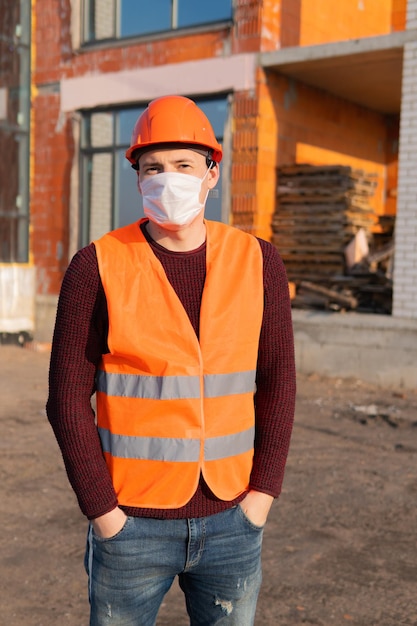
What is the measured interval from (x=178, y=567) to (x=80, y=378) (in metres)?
0.59

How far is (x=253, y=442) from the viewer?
230 cm

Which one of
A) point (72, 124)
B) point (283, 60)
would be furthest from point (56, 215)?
point (283, 60)

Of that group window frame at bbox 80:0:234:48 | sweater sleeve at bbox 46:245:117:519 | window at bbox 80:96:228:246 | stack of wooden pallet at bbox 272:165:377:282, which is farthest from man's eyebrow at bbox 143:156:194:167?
window at bbox 80:96:228:246

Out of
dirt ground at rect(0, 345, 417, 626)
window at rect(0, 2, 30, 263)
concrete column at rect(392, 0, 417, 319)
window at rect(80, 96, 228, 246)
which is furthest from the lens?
window at rect(0, 2, 30, 263)

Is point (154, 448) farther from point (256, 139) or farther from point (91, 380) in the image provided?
point (256, 139)

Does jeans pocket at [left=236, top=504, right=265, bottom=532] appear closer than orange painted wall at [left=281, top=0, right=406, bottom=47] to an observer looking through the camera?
Yes

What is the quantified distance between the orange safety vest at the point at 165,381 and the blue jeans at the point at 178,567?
8 cm

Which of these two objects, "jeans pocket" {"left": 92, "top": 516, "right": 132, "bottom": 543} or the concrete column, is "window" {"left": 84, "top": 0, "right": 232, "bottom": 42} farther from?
"jeans pocket" {"left": 92, "top": 516, "right": 132, "bottom": 543}

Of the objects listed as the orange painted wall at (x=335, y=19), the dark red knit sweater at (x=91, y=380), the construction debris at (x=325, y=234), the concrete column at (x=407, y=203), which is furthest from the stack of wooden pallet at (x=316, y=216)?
the dark red knit sweater at (x=91, y=380)

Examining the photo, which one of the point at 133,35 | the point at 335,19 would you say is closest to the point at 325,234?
the point at 335,19

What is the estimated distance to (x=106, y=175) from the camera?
45.0 feet

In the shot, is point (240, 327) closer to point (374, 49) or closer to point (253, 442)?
point (253, 442)

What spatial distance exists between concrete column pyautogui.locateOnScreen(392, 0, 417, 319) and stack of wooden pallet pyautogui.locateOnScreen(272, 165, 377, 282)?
4.71 ft

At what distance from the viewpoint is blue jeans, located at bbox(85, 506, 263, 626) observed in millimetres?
2055
